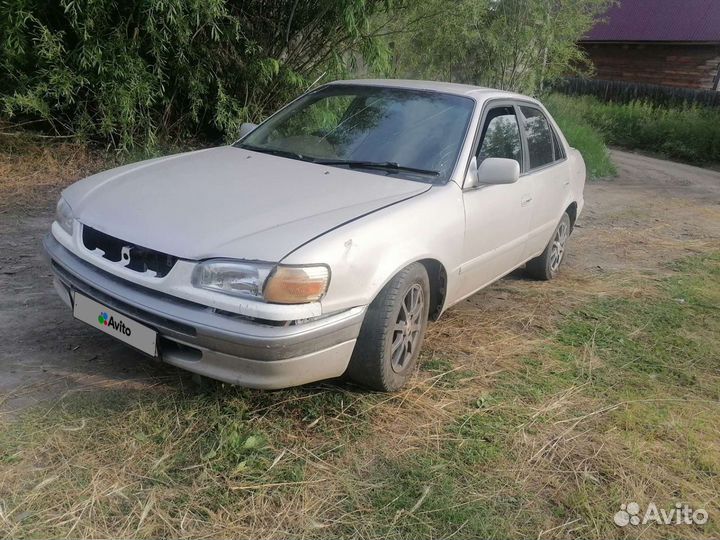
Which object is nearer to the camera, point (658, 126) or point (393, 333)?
point (393, 333)

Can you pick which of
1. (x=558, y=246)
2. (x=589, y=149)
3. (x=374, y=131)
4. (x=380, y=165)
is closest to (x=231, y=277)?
(x=380, y=165)

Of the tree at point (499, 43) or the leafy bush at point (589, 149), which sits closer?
the tree at point (499, 43)

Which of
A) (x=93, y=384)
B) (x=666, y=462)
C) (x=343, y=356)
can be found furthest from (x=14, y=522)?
(x=666, y=462)

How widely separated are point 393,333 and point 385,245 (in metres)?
0.44

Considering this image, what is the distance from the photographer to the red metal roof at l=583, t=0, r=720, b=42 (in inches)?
842

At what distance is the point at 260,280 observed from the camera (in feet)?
8.04

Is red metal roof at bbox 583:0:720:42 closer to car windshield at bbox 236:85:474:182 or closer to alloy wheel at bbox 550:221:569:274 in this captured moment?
alloy wheel at bbox 550:221:569:274

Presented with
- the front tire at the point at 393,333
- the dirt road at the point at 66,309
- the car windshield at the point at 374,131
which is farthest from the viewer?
the car windshield at the point at 374,131

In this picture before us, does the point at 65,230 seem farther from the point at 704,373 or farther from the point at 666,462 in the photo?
the point at 704,373

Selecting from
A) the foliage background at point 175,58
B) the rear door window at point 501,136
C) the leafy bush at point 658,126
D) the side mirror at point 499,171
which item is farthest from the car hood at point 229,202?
the leafy bush at point 658,126

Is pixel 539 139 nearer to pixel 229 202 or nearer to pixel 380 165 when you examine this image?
pixel 380 165

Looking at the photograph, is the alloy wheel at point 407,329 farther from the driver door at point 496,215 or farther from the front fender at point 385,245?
the driver door at point 496,215

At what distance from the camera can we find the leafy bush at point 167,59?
612 centimetres

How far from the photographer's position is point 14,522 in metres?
2.14
